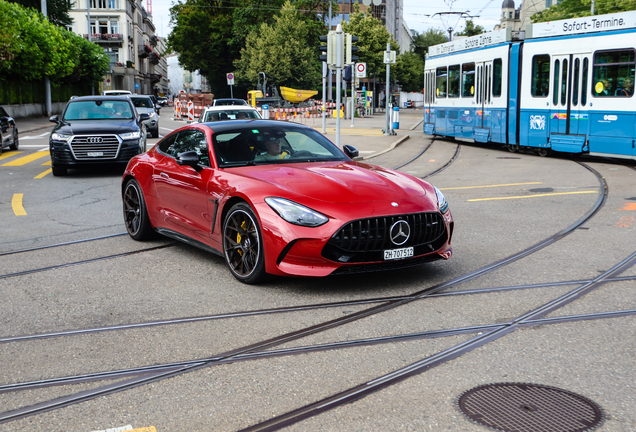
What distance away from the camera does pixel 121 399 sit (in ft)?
12.0

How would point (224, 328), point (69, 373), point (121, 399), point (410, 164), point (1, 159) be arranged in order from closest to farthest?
point (121, 399), point (69, 373), point (224, 328), point (410, 164), point (1, 159)

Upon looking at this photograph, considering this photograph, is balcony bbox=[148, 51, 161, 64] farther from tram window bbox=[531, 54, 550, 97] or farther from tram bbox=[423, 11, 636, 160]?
tram window bbox=[531, 54, 550, 97]

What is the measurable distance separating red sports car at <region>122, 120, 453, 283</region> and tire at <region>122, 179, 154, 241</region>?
30 centimetres

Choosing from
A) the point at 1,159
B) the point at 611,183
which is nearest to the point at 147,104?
the point at 1,159

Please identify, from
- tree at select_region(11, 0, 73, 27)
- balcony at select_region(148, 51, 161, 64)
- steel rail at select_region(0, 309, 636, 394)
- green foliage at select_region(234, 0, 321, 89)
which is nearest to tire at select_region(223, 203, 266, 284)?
steel rail at select_region(0, 309, 636, 394)

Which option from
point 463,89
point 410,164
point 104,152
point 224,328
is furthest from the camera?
point 463,89

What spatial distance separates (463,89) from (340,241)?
1876 centimetres

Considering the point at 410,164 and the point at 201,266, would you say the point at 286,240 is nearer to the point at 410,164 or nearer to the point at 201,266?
the point at 201,266

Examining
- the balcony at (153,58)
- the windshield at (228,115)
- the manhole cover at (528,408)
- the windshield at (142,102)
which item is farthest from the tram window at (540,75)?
the balcony at (153,58)

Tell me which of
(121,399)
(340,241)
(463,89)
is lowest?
(121,399)

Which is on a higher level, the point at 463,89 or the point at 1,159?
the point at 463,89

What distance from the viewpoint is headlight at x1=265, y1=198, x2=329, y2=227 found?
217 inches

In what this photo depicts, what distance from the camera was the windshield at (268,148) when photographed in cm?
673

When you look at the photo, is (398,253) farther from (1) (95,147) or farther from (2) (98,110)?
(2) (98,110)
